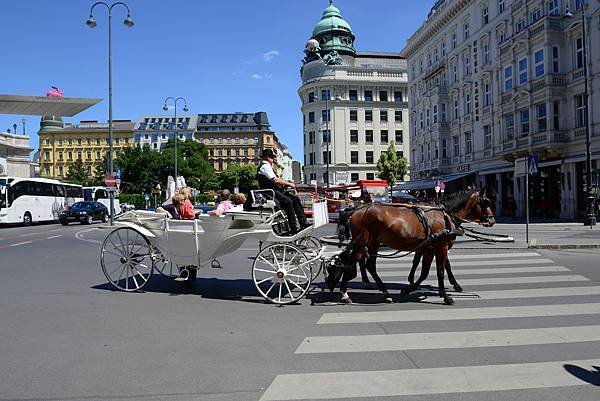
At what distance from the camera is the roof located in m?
39.2

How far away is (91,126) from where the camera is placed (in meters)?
139

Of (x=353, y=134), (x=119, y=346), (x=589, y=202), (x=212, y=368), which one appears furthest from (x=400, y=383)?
(x=353, y=134)

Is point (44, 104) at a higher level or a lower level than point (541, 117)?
higher

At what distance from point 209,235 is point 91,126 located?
14363cm

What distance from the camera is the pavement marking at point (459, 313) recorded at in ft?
21.3

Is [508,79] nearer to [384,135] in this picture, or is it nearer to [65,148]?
[384,135]

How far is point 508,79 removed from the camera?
35375 mm

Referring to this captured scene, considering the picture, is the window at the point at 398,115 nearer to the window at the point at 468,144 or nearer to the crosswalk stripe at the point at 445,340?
the window at the point at 468,144

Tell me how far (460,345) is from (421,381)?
1.20 m

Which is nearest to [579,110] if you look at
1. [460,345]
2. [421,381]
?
[460,345]

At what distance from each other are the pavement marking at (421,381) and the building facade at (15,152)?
5818 cm

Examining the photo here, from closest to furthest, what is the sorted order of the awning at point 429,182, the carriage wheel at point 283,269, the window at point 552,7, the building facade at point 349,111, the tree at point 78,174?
the carriage wheel at point 283,269 → the window at point 552,7 → the awning at point 429,182 → the building facade at point 349,111 → the tree at point 78,174

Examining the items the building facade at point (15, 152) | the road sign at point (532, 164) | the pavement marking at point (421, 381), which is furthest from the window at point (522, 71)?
the building facade at point (15, 152)

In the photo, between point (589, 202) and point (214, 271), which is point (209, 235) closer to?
point (214, 271)
